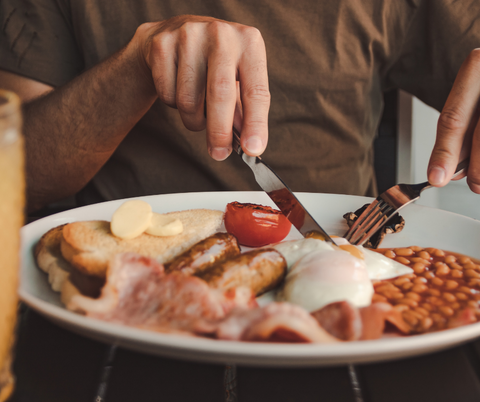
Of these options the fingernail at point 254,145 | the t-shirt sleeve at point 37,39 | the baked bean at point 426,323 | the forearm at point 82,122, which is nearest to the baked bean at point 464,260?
the baked bean at point 426,323

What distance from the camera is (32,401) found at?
499 millimetres

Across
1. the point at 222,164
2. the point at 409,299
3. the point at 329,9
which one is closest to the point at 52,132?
the point at 222,164

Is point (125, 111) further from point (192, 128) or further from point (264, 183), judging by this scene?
point (264, 183)

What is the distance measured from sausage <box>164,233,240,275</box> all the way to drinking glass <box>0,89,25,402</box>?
45 centimetres

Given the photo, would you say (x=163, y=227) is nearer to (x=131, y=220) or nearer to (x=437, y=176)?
(x=131, y=220)

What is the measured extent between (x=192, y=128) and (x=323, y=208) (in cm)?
55

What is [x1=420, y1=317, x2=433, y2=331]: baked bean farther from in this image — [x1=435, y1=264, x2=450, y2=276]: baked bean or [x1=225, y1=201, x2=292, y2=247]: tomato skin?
[x1=225, y1=201, x2=292, y2=247]: tomato skin

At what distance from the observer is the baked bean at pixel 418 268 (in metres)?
1.02

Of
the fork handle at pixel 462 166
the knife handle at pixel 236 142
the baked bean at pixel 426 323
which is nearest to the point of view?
the baked bean at pixel 426 323

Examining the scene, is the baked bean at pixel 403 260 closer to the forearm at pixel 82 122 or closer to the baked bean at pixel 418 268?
the baked bean at pixel 418 268

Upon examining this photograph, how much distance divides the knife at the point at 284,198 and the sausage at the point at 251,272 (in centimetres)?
20

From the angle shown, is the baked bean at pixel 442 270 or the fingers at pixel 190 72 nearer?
the baked bean at pixel 442 270

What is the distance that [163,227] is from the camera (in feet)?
3.15

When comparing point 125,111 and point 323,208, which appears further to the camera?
point 125,111
